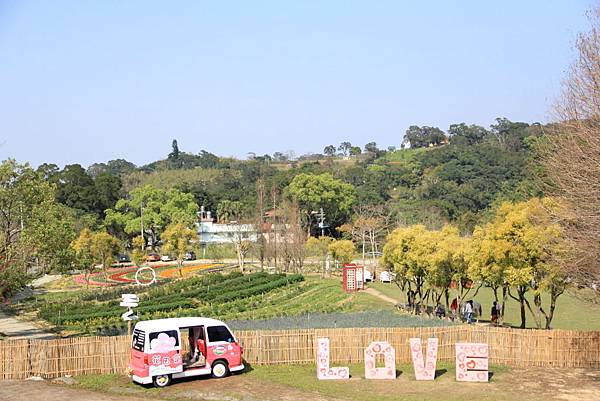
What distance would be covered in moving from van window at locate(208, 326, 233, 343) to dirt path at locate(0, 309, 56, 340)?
1427cm

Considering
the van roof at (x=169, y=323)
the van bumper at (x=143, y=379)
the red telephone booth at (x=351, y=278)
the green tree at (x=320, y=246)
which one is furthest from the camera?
the green tree at (x=320, y=246)

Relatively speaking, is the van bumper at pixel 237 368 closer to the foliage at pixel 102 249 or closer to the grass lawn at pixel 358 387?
the grass lawn at pixel 358 387

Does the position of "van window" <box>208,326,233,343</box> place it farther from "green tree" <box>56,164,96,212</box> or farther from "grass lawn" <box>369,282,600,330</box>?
"green tree" <box>56,164,96,212</box>

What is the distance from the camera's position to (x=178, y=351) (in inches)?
728

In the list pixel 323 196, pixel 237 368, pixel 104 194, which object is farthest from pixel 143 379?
pixel 104 194

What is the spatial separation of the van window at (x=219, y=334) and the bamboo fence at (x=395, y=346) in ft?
5.11

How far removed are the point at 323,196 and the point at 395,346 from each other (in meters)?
61.1

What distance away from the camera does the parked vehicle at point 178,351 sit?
1825cm

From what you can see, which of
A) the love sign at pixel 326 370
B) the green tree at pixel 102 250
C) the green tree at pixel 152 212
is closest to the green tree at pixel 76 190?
the green tree at pixel 152 212

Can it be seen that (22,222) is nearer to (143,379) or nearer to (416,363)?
(143,379)

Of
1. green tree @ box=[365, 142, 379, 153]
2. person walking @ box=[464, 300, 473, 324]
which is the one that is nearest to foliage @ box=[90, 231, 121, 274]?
person walking @ box=[464, 300, 473, 324]

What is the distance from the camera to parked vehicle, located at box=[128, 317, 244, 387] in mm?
18250

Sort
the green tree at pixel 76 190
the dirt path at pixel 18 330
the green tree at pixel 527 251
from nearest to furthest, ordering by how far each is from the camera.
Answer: the green tree at pixel 527 251
the dirt path at pixel 18 330
the green tree at pixel 76 190

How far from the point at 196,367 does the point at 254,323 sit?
9064 mm
